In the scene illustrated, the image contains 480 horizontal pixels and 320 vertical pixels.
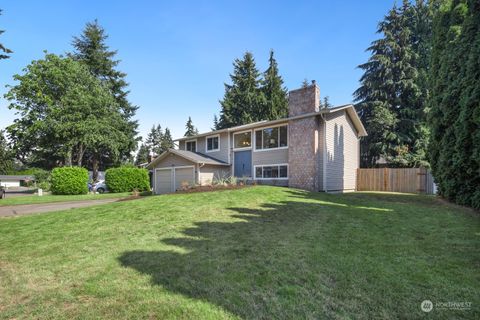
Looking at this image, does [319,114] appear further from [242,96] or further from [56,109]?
[56,109]

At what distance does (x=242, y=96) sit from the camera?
41.0 metres

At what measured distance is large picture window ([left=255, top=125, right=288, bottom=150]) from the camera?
17.5 meters

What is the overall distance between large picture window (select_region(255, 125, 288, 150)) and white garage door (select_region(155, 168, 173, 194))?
7.75 metres

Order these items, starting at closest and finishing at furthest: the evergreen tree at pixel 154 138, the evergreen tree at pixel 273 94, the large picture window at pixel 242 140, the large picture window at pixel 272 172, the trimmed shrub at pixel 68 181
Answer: the large picture window at pixel 272 172
the large picture window at pixel 242 140
the trimmed shrub at pixel 68 181
the evergreen tree at pixel 273 94
the evergreen tree at pixel 154 138

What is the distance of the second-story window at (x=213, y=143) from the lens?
21228 millimetres

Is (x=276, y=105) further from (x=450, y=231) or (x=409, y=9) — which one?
(x=450, y=231)

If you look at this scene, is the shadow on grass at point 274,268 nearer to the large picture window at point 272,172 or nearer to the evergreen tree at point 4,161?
the large picture window at point 272,172

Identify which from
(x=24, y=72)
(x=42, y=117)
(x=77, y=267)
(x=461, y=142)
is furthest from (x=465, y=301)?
(x=24, y=72)

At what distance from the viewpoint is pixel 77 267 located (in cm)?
449

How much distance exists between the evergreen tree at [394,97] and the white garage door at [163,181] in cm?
2040

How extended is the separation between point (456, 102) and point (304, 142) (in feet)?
24.0

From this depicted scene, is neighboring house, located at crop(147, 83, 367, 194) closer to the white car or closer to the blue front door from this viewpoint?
the blue front door

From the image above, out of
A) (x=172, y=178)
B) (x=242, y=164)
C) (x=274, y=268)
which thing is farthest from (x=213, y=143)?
(x=274, y=268)

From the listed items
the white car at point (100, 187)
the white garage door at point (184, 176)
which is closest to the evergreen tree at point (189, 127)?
the white car at point (100, 187)
